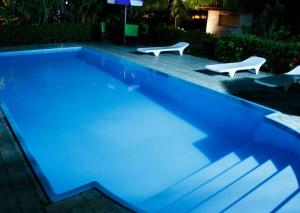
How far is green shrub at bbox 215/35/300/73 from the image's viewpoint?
998cm

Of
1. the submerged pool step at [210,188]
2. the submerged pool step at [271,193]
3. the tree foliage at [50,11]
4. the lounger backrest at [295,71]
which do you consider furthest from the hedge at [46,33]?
the submerged pool step at [271,193]

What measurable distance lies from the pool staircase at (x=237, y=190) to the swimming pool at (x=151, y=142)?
0.05 feet

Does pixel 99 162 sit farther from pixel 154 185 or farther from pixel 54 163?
pixel 154 185

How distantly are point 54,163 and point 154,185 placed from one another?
1942 mm

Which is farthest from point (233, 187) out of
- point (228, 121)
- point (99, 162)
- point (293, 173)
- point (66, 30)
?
point (66, 30)

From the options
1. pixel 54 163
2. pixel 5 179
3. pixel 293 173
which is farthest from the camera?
pixel 54 163

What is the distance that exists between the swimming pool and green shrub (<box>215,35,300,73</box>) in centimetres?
340

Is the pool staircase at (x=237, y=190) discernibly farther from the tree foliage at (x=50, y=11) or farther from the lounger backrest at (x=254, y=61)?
the tree foliage at (x=50, y=11)

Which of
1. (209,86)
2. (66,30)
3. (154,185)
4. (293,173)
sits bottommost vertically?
(154,185)

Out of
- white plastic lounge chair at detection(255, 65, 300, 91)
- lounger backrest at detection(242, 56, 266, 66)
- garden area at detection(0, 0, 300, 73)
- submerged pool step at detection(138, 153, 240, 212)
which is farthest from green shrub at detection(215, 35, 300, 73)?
submerged pool step at detection(138, 153, 240, 212)

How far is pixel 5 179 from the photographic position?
4.07 meters

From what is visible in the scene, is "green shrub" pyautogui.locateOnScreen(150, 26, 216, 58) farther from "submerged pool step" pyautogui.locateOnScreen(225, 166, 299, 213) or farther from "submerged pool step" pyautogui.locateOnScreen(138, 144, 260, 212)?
"submerged pool step" pyautogui.locateOnScreen(225, 166, 299, 213)

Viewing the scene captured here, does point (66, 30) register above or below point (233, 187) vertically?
above

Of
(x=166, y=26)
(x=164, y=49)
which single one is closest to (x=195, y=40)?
(x=164, y=49)
